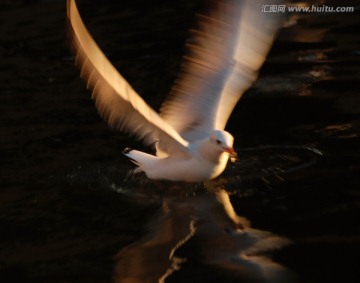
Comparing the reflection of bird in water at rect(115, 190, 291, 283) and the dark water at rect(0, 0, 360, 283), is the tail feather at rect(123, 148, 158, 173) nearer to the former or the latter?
the dark water at rect(0, 0, 360, 283)

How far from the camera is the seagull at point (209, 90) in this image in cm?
820

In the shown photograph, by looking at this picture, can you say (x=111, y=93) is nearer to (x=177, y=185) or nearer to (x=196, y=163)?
(x=196, y=163)

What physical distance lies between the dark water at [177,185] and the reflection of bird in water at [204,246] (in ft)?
0.06

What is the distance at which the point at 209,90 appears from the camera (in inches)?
338

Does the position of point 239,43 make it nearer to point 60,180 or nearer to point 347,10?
point 60,180

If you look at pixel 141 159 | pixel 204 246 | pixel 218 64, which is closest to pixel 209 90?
pixel 218 64

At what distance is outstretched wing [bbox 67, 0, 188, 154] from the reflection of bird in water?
0.77m

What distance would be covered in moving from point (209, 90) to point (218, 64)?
27 centimetres

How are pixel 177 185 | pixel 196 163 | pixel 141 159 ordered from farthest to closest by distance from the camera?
pixel 141 159
pixel 177 185
pixel 196 163

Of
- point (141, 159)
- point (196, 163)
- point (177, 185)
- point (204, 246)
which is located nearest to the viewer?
point (204, 246)

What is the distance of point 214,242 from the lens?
7.02m

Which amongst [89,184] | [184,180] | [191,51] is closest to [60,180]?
[89,184]

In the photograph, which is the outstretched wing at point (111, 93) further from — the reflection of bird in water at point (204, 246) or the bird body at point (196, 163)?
the reflection of bird in water at point (204, 246)

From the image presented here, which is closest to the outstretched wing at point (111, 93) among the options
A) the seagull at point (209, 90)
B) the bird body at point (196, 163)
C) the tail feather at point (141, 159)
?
the seagull at point (209, 90)
